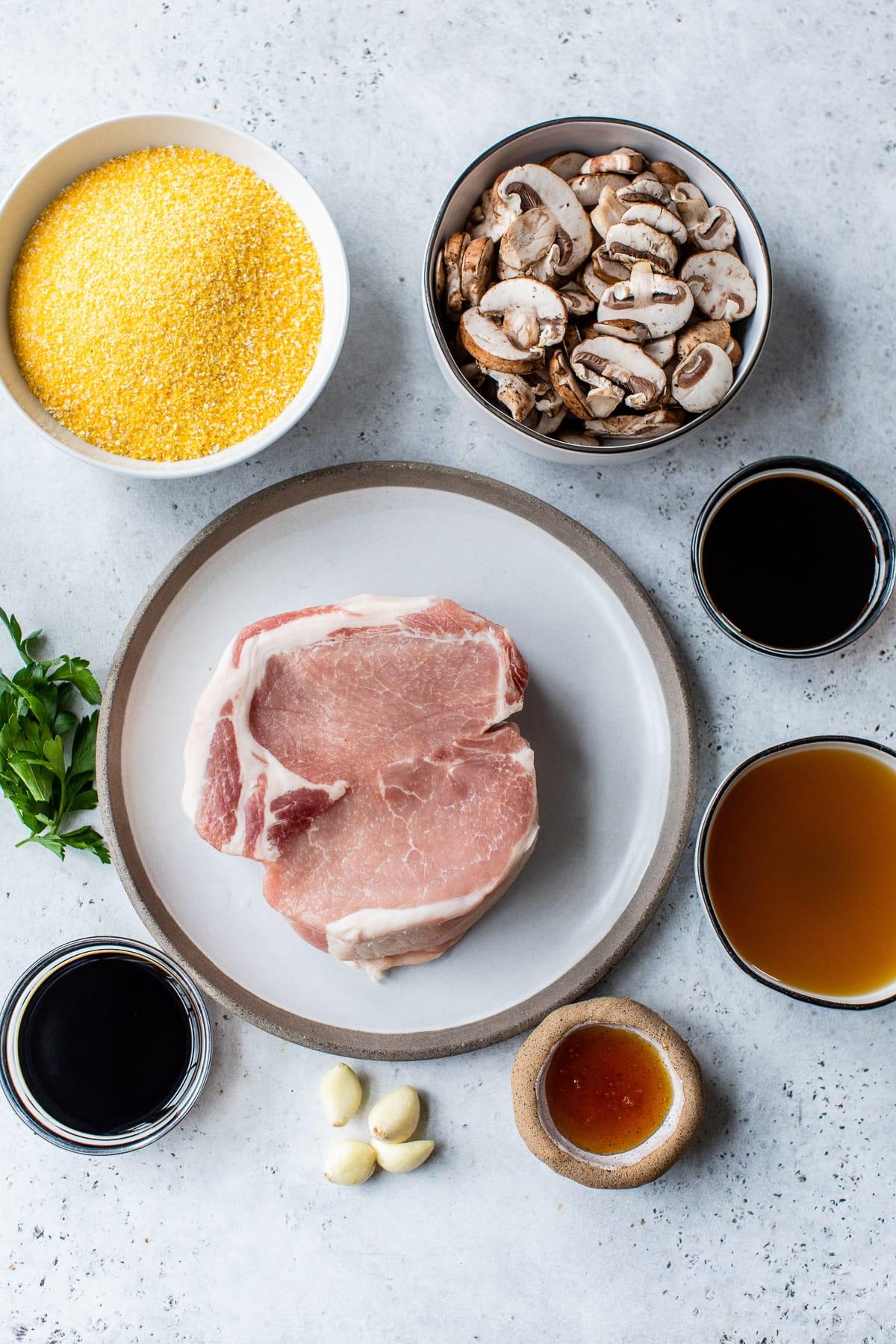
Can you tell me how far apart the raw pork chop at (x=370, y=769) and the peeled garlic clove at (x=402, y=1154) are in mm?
343

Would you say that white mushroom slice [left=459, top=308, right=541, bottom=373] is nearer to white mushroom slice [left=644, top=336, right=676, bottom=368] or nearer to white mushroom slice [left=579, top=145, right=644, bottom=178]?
white mushroom slice [left=644, top=336, right=676, bottom=368]

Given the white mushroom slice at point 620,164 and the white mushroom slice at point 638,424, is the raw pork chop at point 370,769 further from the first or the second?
the white mushroom slice at point 620,164

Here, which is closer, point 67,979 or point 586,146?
point 586,146

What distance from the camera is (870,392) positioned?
1457mm

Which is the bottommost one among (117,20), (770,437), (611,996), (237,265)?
(611,996)

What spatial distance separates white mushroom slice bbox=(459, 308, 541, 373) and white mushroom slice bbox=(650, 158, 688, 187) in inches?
12.8

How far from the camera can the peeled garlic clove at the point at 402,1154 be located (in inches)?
55.7

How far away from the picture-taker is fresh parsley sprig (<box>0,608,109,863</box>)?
136 cm

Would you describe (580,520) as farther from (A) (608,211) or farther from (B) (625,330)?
(A) (608,211)

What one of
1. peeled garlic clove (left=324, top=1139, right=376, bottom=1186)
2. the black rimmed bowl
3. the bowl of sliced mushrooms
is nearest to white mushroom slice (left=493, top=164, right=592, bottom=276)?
the bowl of sliced mushrooms

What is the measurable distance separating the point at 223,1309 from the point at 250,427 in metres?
1.41

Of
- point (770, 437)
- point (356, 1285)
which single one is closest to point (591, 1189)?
point (356, 1285)

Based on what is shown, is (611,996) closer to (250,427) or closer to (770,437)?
(770,437)

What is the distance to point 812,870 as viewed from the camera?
140cm
